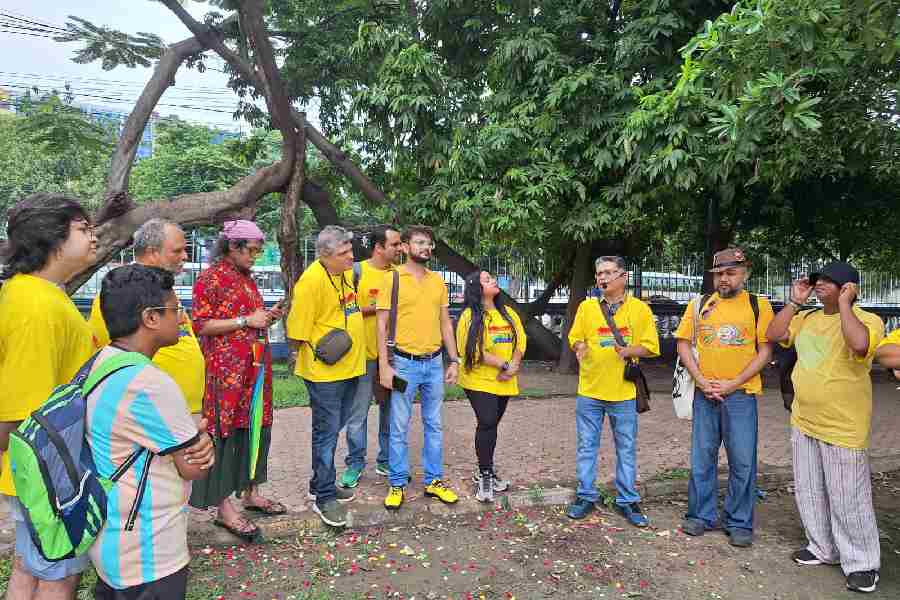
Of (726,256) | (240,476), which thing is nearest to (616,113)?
(726,256)

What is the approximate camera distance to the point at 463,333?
4773mm

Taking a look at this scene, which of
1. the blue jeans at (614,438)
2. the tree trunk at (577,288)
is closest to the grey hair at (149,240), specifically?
the blue jeans at (614,438)

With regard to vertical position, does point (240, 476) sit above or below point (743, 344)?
below

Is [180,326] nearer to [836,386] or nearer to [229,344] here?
[229,344]

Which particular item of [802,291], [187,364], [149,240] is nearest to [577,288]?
[802,291]

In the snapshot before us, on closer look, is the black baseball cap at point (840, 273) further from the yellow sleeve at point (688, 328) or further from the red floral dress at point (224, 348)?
the red floral dress at point (224, 348)

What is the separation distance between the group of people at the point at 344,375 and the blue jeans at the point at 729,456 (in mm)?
13

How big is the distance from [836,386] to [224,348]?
11.7ft

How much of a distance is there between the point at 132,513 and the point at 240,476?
7.26ft

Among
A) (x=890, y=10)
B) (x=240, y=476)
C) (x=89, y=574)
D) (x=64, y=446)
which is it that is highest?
(x=890, y=10)

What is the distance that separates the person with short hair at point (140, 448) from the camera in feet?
6.27

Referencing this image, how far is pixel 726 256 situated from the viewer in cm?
427

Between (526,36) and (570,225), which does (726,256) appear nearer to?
(570,225)

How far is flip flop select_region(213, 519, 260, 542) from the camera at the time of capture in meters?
4.04
